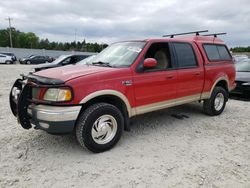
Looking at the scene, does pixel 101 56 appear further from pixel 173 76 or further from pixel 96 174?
pixel 96 174

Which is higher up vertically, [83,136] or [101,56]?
[101,56]

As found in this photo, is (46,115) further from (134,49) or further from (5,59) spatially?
(5,59)

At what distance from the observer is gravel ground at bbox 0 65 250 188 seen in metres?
3.01

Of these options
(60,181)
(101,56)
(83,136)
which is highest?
(101,56)

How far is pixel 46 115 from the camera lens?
10.8ft

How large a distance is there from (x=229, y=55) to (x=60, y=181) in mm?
5519

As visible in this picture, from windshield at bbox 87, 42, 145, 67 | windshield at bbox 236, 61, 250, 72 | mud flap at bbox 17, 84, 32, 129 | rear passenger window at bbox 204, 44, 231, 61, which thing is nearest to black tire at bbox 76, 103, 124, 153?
mud flap at bbox 17, 84, 32, 129

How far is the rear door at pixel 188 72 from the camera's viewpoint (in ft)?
16.1

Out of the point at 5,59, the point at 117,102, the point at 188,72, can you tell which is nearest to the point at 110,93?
the point at 117,102

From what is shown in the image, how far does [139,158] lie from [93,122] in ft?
2.99

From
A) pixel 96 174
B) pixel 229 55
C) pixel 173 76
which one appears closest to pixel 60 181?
pixel 96 174

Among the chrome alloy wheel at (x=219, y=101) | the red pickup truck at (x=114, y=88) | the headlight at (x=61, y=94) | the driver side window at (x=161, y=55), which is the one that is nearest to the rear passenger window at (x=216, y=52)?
the red pickup truck at (x=114, y=88)

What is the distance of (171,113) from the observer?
20.0ft

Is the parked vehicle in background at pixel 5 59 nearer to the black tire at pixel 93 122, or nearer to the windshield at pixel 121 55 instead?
the windshield at pixel 121 55
